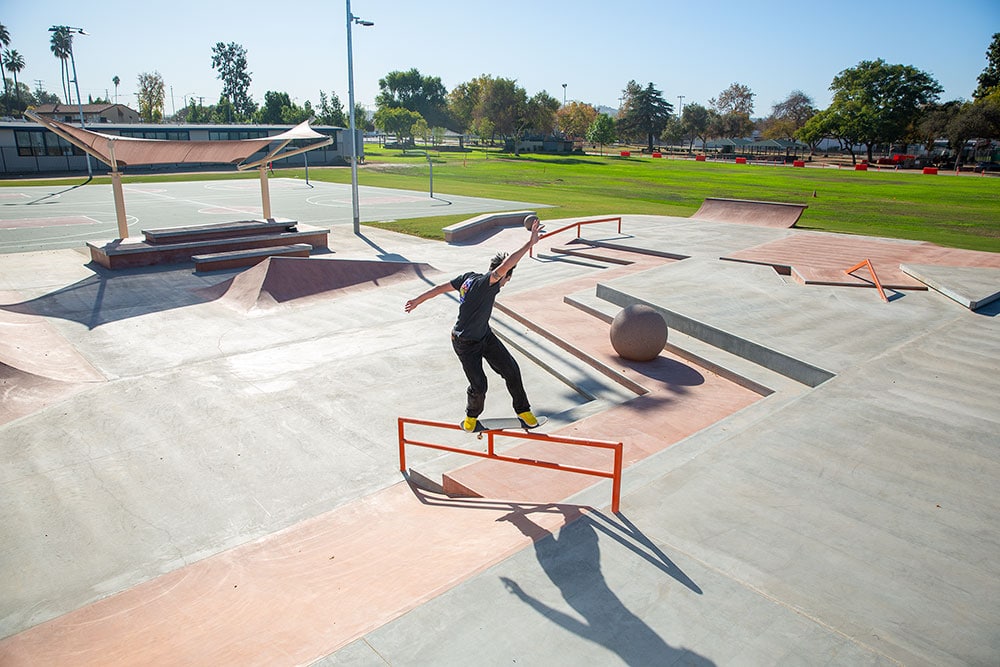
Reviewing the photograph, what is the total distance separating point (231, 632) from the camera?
4.55 metres

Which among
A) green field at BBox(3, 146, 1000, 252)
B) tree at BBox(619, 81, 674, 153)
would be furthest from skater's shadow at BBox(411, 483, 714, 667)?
tree at BBox(619, 81, 674, 153)

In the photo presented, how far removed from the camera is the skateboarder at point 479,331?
6344 millimetres

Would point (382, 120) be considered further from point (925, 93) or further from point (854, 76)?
point (925, 93)

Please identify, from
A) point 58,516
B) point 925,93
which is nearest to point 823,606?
point 58,516

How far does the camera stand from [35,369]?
10.1 m

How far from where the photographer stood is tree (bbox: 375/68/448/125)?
138750 mm

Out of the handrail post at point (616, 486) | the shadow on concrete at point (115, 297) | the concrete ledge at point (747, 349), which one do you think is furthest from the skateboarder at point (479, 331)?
the shadow on concrete at point (115, 297)

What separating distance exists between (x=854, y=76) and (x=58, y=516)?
337 feet

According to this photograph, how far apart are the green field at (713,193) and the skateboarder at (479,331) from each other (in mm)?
16438

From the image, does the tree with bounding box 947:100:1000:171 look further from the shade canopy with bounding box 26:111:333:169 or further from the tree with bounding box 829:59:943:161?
the shade canopy with bounding box 26:111:333:169

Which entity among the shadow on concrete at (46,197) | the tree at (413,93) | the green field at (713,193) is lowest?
the shadow on concrete at (46,197)

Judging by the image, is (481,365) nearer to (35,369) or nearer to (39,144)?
(35,369)

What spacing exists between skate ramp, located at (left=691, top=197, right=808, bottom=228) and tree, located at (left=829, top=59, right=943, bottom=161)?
217 feet

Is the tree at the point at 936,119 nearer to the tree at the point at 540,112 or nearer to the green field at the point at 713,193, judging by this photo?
the green field at the point at 713,193
